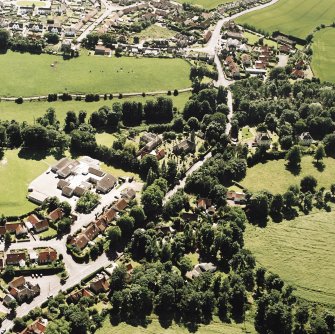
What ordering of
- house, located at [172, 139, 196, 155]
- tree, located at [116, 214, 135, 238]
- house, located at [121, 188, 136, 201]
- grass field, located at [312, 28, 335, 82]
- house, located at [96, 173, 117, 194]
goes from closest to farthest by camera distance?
1. tree, located at [116, 214, 135, 238]
2. house, located at [121, 188, 136, 201]
3. house, located at [96, 173, 117, 194]
4. house, located at [172, 139, 196, 155]
5. grass field, located at [312, 28, 335, 82]

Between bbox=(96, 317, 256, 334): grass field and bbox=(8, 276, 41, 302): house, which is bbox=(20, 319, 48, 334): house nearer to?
bbox=(8, 276, 41, 302): house

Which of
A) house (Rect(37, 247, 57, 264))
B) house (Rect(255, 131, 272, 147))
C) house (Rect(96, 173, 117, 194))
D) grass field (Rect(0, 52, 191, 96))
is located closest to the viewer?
house (Rect(37, 247, 57, 264))

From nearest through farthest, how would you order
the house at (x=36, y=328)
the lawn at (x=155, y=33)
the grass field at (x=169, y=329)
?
the house at (x=36, y=328) → the grass field at (x=169, y=329) → the lawn at (x=155, y=33)

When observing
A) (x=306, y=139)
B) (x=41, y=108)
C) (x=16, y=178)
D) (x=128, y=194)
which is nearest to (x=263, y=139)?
(x=306, y=139)

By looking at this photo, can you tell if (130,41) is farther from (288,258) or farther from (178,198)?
(288,258)

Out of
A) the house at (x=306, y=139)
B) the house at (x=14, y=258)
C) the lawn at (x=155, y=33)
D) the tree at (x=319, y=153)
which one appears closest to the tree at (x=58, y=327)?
the house at (x=14, y=258)

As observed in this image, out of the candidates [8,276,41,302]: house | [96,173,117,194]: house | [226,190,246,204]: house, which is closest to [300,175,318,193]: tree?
[226,190,246,204]: house

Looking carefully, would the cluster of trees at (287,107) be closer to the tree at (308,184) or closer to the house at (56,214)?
the tree at (308,184)
